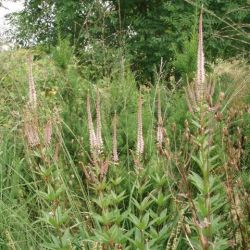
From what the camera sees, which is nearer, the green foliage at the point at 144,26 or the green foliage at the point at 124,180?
the green foliage at the point at 124,180

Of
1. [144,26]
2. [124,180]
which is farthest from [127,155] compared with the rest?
[144,26]

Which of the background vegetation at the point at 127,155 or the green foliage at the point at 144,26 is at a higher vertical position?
the green foliage at the point at 144,26

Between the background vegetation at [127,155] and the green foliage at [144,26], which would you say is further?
the green foliage at [144,26]

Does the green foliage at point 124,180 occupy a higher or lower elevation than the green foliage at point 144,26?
lower

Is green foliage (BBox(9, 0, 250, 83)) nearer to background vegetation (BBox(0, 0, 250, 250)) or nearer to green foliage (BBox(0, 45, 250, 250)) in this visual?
background vegetation (BBox(0, 0, 250, 250))

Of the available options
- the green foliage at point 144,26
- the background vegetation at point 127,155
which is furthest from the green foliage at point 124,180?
the green foliage at point 144,26

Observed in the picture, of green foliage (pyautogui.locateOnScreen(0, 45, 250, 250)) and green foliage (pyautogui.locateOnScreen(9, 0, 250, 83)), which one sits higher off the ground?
green foliage (pyautogui.locateOnScreen(9, 0, 250, 83))

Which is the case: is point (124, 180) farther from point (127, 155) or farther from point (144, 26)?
point (144, 26)

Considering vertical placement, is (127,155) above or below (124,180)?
above

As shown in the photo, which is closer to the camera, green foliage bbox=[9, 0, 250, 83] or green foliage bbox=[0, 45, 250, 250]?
green foliage bbox=[0, 45, 250, 250]

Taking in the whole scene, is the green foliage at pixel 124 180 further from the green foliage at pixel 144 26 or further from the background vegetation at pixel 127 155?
the green foliage at pixel 144 26

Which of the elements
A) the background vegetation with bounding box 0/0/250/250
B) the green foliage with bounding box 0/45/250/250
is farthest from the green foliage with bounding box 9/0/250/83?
the green foliage with bounding box 0/45/250/250

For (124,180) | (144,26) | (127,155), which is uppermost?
(144,26)

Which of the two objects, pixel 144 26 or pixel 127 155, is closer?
pixel 127 155
